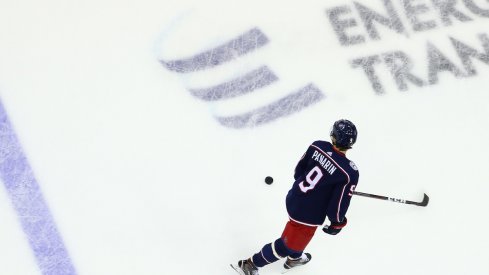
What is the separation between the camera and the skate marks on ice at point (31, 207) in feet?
15.1

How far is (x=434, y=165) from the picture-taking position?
208 inches

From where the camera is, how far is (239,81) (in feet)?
18.1

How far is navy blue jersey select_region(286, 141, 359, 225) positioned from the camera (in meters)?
4.09

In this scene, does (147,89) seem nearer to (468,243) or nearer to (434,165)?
(434,165)

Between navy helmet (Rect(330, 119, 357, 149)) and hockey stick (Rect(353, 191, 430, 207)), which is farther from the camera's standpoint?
hockey stick (Rect(353, 191, 430, 207))

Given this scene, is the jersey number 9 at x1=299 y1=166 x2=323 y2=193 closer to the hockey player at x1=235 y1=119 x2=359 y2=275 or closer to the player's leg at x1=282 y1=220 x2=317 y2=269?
the hockey player at x1=235 y1=119 x2=359 y2=275

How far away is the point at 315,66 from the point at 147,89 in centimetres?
135

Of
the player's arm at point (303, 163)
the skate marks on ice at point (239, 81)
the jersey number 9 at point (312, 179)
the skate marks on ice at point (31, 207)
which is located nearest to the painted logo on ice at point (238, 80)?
the skate marks on ice at point (239, 81)

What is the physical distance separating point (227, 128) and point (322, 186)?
51.7 inches

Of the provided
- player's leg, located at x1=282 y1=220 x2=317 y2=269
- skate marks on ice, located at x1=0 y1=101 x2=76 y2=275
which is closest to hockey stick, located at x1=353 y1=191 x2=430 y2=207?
player's leg, located at x1=282 y1=220 x2=317 y2=269

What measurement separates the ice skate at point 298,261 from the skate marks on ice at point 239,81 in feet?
3.61

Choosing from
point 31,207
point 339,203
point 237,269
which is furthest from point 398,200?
point 31,207

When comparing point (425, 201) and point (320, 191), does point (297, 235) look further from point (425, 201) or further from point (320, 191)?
point (425, 201)

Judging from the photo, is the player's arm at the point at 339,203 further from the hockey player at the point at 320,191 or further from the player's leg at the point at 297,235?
the player's leg at the point at 297,235
